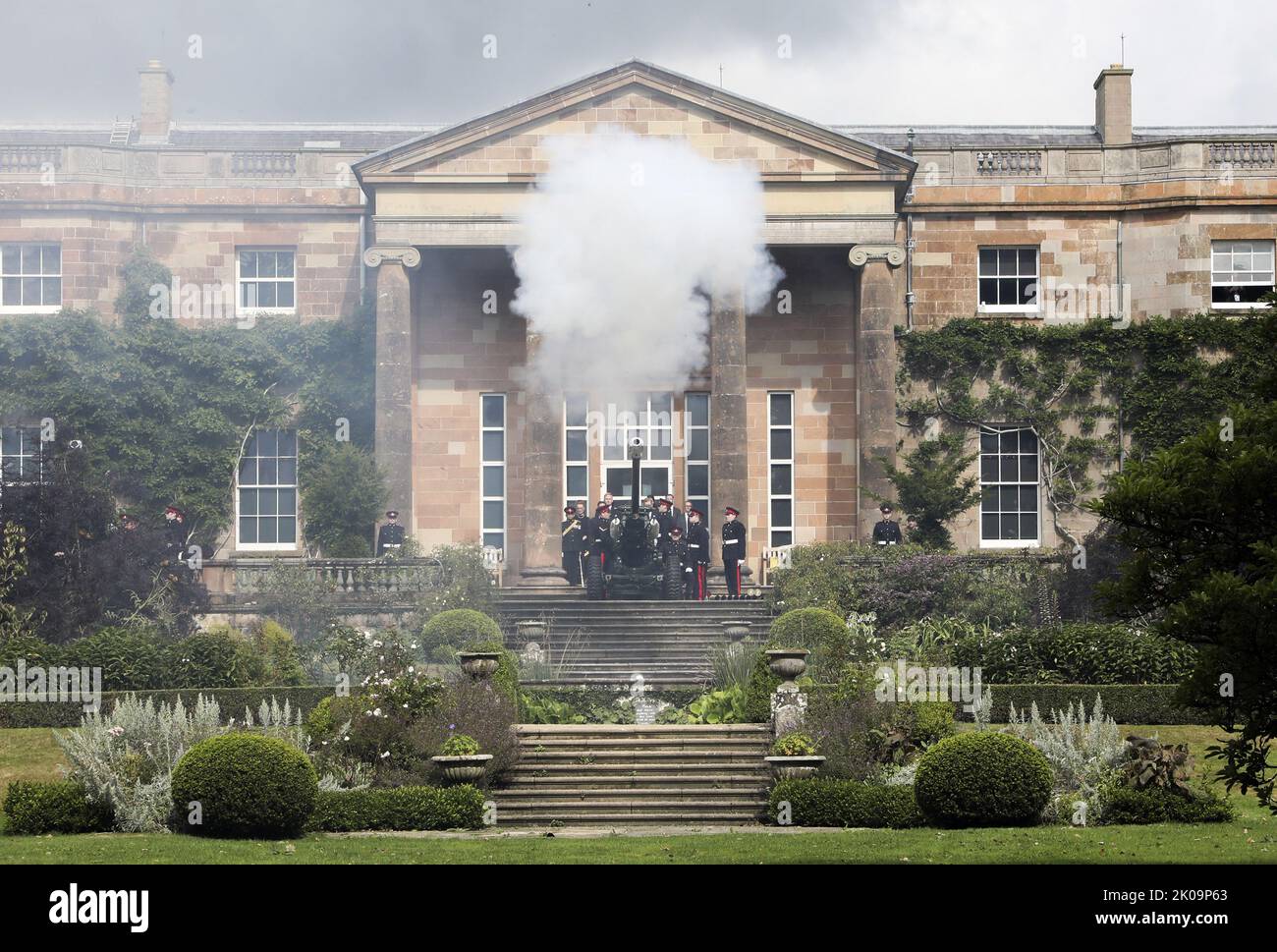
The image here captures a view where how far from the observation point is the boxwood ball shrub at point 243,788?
17.3m

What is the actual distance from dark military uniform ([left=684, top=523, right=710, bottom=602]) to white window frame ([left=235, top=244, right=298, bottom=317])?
412 inches

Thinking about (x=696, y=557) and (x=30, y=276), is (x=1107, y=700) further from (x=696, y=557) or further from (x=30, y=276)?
(x=30, y=276)

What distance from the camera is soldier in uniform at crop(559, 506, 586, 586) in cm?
3394

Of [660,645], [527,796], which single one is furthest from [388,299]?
[527,796]

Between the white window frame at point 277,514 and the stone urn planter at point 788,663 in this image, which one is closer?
the stone urn planter at point 788,663

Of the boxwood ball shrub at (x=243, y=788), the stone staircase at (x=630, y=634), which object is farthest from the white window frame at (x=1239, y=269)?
the boxwood ball shrub at (x=243, y=788)

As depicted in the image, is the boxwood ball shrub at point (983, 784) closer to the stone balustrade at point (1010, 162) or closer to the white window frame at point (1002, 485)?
the white window frame at point (1002, 485)

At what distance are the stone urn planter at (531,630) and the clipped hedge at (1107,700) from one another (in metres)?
7.71

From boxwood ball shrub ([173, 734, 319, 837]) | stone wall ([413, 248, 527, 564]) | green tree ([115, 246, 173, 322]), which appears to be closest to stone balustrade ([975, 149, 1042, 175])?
stone wall ([413, 248, 527, 564])

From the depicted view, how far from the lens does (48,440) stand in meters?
30.3

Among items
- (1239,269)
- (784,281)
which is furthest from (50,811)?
(1239,269)

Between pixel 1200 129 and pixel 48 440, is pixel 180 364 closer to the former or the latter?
pixel 48 440

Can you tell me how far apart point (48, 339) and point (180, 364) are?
2592 millimetres

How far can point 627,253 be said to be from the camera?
3216cm
